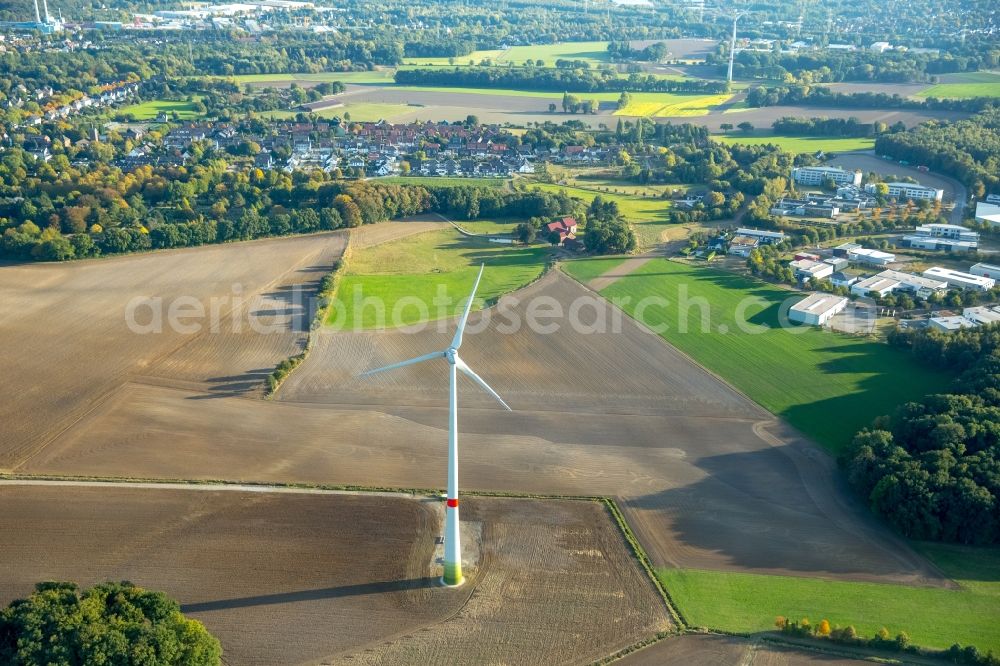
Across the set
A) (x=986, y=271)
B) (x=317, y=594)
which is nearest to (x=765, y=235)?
(x=986, y=271)

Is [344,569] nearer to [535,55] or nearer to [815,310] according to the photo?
[815,310]

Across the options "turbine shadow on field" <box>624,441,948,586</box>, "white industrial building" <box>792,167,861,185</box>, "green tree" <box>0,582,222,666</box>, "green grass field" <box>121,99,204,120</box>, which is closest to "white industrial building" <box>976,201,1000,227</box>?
Answer: "white industrial building" <box>792,167,861,185</box>

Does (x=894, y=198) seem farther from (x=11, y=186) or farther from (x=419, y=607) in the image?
(x=11, y=186)

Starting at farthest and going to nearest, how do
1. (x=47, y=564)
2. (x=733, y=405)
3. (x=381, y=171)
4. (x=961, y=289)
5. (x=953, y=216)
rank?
(x=381, y=171)
(x=953, y=216)
(x=961, y=289)
(x=733, y=405)
(x=47, y=564)

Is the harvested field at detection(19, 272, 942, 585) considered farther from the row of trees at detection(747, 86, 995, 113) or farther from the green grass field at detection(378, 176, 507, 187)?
the row of trees at detection(747, 86, 995, 113)

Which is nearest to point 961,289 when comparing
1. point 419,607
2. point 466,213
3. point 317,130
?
point 466,213

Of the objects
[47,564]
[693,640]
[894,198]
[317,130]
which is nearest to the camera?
[693,640]
